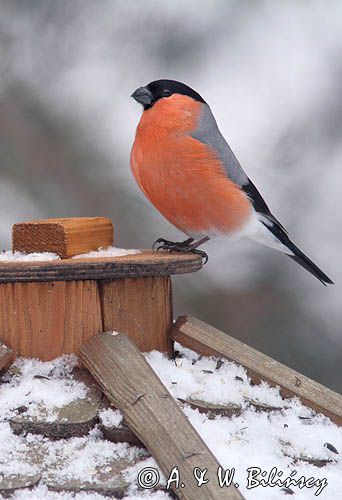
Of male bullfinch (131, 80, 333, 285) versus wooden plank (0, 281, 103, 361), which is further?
male bullfinch (131, 80, 333, 285)

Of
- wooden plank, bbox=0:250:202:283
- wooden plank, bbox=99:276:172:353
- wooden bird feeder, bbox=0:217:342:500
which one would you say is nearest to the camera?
wooden bird feeder, bbox=0:217:342:500

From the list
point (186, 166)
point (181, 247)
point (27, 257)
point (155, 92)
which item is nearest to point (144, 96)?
point (155, 92)

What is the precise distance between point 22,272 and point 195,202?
484 millimetres

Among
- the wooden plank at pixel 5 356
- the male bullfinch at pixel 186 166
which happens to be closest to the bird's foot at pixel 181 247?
the male bullfinch at pixel 186 166

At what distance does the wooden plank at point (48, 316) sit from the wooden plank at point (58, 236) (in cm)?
10

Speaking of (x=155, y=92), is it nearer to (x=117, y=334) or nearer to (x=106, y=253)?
(x=106, y=253)

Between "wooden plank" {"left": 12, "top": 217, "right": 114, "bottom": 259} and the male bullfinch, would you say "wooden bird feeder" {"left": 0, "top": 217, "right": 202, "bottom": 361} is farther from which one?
the male bullfinch

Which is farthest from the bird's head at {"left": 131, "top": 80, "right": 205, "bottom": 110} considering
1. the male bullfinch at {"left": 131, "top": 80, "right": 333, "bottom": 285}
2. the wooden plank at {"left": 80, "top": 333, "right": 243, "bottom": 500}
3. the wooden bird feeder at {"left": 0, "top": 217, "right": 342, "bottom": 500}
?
the wooden plank at {"left": 80, "top": 333, "right": 243, "bottom": 500}

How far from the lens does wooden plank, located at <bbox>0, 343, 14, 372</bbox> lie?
1.67 meters

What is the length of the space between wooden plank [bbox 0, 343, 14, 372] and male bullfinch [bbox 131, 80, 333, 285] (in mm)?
489

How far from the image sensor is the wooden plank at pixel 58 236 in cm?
178

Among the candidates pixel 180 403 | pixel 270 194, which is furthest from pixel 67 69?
pixel 180 403

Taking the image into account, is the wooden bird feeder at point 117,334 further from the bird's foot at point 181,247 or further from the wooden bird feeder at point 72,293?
the bird's foot at point 181,247

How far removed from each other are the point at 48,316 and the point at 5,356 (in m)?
0.11
